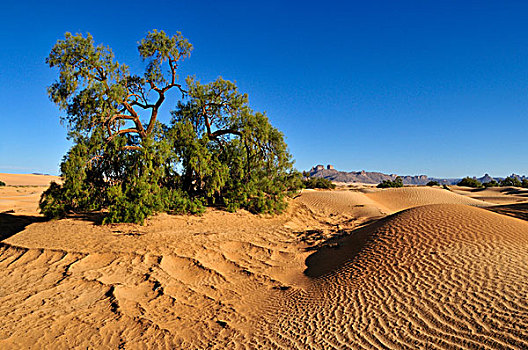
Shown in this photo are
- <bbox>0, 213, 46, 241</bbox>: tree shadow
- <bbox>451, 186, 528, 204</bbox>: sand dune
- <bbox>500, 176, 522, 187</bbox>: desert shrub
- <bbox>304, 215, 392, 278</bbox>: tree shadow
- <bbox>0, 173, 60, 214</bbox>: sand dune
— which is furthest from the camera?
<bbox>500, 176, 522, 187</bbox>: desert shrub

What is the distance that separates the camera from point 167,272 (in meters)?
6.30

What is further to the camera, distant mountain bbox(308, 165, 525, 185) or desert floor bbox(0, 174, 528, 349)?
distant mountain bbox(308, 165, 525, 185)

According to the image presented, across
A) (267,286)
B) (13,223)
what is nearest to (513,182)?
(267,286)

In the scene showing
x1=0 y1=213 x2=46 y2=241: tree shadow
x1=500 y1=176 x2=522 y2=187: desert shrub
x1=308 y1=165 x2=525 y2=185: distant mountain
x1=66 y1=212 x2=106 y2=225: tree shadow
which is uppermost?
x1=308 y1=165 x2=525 y2=185: distant mountain

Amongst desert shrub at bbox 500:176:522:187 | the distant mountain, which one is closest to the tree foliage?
desert shrub at bbox 500:176:522:187

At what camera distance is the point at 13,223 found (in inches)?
422

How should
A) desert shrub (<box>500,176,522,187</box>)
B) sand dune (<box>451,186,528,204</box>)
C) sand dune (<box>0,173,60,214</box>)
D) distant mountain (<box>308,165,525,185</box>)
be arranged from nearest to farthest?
sand dune (<box>0,173,60,214</box>) → sand dune (<box>451,186,528,204</box>) → desert shrub (<box>500,176,522,187</box>) → distant mountain (<box>308,165,525,185</box>)

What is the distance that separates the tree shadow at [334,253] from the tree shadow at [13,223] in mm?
9664

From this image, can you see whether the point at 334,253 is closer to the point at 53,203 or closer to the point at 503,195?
the point at 53,203

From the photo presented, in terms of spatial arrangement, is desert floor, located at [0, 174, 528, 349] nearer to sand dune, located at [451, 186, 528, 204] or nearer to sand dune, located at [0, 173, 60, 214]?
sand dune, located at [0, 173, 60, 214]

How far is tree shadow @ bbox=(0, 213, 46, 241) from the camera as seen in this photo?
9.45m

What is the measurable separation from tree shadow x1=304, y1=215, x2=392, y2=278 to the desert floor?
53 millimetres

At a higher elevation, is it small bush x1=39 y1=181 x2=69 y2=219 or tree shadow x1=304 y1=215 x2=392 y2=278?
small bush x1=39 y1=181 x2=69 y2=219

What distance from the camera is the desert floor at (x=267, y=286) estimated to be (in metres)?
3.93
